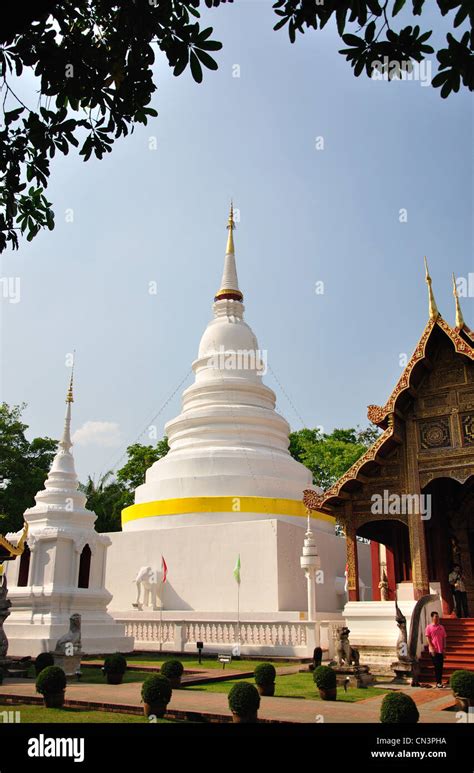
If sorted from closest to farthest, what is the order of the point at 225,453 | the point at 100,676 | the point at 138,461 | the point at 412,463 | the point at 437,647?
the point at 437,647
the point at 100,676
the point at 412,463
the point at 225,453
the point at 138,461

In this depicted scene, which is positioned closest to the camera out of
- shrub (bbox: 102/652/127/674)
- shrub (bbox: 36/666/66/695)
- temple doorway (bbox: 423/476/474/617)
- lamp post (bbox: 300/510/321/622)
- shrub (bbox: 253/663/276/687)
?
shrub (bbox: 36/666/66/695)

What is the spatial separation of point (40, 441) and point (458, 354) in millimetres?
28043

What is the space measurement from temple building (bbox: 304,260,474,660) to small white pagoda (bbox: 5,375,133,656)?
7496mm

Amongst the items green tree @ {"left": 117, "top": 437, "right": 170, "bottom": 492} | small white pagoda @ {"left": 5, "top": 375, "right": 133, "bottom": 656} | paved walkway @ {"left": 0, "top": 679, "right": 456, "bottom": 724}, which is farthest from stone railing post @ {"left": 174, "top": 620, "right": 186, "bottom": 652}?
green tree @ {"left": 117, "top": 437, "right": 170, "bottom": 492}

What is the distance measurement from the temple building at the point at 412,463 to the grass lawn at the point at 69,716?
707 centimetres

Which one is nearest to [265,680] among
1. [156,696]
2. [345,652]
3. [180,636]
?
[345,652]

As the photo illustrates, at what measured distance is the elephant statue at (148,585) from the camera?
22672 mm

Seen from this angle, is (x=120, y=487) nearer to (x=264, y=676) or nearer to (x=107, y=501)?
(x=107, y=501)

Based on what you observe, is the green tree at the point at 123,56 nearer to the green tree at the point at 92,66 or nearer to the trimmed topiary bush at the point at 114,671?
the green tree at the point at 92,66

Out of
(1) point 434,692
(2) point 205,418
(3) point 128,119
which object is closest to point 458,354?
(1) point 434,692

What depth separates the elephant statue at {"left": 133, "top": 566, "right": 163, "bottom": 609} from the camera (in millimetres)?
22672

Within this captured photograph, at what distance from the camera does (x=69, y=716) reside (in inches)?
352

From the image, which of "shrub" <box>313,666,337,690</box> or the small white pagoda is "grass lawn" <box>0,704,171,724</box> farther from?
the small white pagoda

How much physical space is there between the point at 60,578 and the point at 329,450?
79.5 feet
